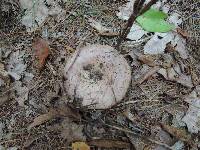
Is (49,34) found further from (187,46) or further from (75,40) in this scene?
(187,46)

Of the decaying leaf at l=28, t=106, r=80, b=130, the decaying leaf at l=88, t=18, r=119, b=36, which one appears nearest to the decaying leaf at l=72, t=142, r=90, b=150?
the decaying leaf at l=28, t=106, r=80, b=130

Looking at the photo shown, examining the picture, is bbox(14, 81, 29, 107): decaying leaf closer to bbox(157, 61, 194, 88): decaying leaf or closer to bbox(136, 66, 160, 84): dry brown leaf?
bbox(136, 66, 160, 84): dry brown leaf

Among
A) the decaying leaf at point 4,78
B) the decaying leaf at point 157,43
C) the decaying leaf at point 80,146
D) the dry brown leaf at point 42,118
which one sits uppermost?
the decaying leaf at point 157,43

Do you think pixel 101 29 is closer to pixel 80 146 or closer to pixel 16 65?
pixel 16 65

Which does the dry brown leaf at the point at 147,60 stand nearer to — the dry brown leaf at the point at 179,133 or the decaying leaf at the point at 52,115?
the dry brown leaf at the point at 179,133

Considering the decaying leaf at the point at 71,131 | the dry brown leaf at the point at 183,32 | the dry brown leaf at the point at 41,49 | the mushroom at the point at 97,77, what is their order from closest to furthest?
1. the mushroom at the point at 97,77
2. the decaying leaf at the point at 71,131
3. the dry brown leaf at the point at 41,49
4. the dry brown leaf at the point at 183,32

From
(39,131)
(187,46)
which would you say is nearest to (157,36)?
(187,46)

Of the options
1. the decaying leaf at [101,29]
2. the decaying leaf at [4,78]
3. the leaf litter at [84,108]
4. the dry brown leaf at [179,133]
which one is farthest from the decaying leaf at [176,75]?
the decaying leaf at [4,78]
